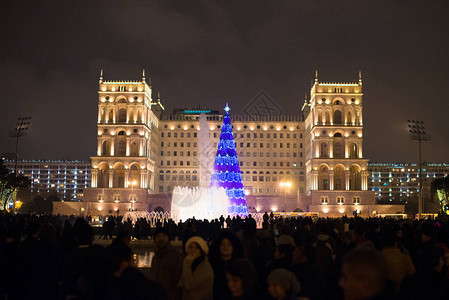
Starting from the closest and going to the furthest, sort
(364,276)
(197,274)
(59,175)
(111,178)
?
(364,276) → (197,274) → (111,178) → (59,175)

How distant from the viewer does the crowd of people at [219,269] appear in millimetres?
4359

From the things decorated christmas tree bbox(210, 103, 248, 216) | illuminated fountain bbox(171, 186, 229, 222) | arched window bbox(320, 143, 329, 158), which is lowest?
illuminated fountain bbox(171, 186, 229, 222)

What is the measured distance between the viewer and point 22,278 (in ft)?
23.5

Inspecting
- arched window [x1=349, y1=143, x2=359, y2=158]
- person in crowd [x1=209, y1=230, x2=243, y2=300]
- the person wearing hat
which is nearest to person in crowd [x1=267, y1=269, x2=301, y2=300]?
the person wearing hat

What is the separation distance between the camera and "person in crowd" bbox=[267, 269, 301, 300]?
16.7ft

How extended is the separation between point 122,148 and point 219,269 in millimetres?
76253

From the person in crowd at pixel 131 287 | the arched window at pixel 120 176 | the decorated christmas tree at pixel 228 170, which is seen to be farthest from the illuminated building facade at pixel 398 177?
the person in crowd at pixel 131 287

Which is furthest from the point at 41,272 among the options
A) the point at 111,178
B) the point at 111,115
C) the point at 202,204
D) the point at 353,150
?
the point at 353,150

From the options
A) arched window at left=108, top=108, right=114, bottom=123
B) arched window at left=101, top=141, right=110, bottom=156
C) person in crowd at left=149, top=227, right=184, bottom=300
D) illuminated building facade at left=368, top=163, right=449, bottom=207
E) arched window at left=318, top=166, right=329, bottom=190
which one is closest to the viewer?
person in crowd at left=149, top=227, right=184, bottom=300

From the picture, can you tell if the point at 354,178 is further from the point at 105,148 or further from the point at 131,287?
the point at 131,287

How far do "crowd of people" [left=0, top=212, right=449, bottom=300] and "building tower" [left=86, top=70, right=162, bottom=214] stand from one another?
222ft

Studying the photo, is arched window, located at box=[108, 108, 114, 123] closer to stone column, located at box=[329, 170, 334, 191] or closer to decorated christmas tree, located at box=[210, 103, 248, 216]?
stone column, located at box=[329, 170, 334, 191]

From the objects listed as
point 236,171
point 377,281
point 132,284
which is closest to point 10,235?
point 132,284

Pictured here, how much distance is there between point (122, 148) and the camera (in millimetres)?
81312
